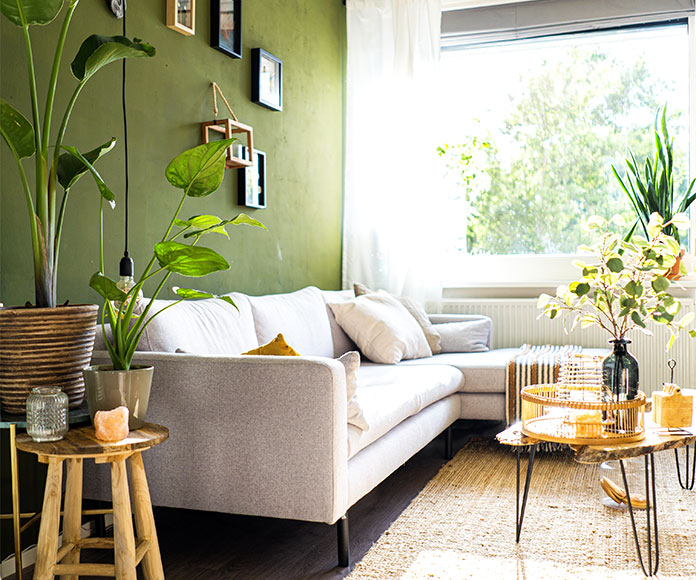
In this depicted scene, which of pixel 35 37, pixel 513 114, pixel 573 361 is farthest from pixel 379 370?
pixel 513 114

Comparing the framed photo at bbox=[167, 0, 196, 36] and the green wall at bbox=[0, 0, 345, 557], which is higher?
the framed photo at bbox=[167, 0, 196, 36]

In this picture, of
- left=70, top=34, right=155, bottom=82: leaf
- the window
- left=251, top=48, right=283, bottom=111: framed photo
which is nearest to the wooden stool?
left=70, top=34, right=155, bottom=82: leaf

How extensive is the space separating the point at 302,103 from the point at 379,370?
68.1 inches

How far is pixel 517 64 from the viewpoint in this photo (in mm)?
4875

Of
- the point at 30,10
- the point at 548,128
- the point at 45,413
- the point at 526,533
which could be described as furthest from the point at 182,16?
the point at 548,128

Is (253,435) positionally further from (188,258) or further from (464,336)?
(464,336)

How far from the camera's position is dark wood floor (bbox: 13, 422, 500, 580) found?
6.94ft

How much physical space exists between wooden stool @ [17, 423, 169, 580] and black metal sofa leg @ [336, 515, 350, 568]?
55cm

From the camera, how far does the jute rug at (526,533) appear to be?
2.09 meters

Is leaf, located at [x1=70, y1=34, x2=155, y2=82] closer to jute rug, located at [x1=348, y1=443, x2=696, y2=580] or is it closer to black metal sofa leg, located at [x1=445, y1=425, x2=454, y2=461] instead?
jute rug, located at [x1=348, y1=443, x2=696, y2=580]

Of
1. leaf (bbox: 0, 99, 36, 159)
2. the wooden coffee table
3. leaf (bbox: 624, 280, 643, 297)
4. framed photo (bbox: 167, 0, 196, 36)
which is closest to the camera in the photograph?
leaf (bbox: 0, 99, 36, 159)

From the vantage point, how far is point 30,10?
5.77ft

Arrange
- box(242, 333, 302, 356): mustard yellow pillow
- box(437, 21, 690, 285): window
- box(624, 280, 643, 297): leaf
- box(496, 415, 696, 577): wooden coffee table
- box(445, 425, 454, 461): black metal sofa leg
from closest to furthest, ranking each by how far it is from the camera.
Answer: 1. box(496, 415, 696, 577): wooden coffee table
2. box(624, 280, 643, 297): leaf
3. box(242, 333, 302, 356): mustard yellow pillow
4. box(445, 425, 454, 461): black metal sofa leg
5. box(437, 21, 690, 285): window

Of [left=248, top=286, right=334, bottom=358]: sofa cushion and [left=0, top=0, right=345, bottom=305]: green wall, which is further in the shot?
[left=248, top=286, right=334, bottom=358]: sofa cushion
